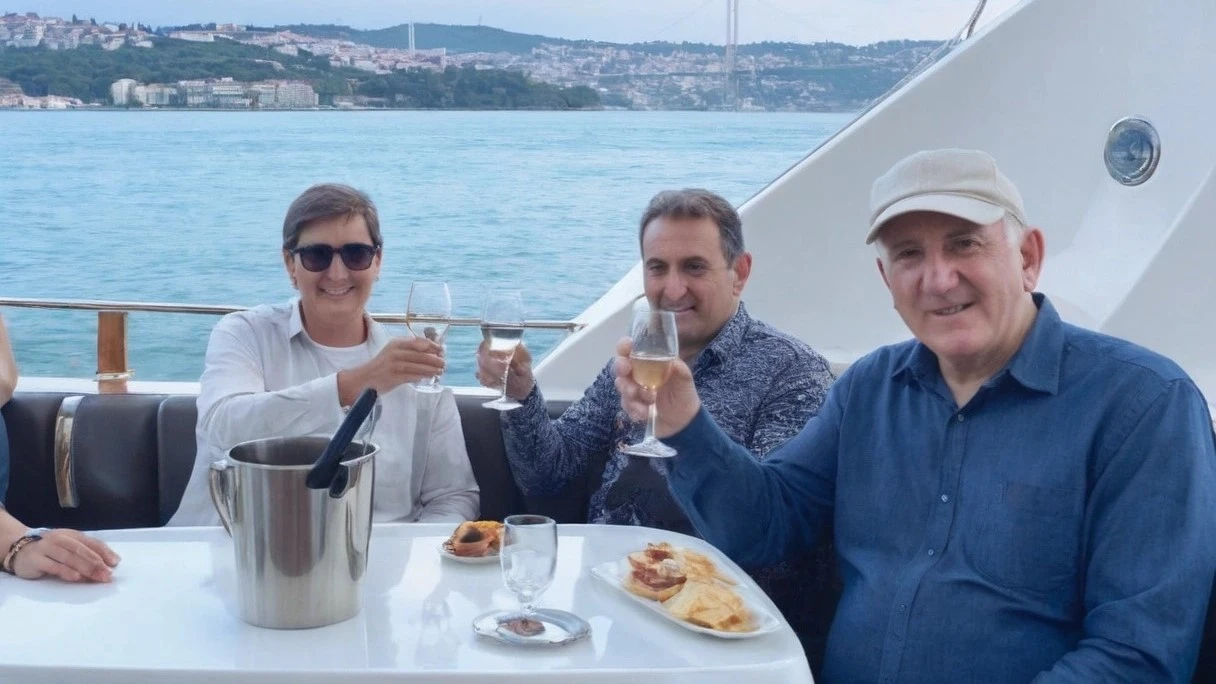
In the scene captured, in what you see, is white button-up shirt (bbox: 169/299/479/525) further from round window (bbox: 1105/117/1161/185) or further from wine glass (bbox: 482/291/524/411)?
round window (bbox: 1105/117/1161/185)

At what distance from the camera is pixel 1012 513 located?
166 cm

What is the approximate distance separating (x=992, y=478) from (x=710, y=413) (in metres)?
0.78

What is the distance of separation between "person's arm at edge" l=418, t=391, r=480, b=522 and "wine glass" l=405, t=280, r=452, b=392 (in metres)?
0.52

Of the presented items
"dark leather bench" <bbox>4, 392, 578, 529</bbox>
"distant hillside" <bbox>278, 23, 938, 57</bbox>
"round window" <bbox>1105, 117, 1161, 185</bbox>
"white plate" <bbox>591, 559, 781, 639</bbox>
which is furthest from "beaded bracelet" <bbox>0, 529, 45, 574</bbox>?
"distant hillside" <bbox>278, 23, 938, 57</bbox>

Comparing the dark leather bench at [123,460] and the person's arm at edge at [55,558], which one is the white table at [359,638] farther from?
the dark leather bench at [123,460]

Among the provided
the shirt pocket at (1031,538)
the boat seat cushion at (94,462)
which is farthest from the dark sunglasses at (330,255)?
the shirt pocket at (1031,538)

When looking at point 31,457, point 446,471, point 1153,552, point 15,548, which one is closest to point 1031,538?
point 1153,552

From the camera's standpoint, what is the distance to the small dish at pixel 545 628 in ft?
4.69

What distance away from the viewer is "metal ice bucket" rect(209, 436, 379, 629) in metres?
1.44

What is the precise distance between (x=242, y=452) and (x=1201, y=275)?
132 inches

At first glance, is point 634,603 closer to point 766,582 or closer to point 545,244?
point 766,582

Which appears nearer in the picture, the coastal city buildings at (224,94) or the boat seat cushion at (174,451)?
the boat seat cushion at (174,451)

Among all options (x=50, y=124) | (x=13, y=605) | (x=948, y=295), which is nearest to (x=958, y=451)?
(x=948, y=295)

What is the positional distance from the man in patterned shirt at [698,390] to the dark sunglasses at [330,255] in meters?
0.43
